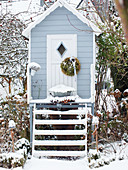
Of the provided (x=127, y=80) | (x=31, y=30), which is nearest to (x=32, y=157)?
(x=31, y=30)

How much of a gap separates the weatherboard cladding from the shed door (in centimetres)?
9

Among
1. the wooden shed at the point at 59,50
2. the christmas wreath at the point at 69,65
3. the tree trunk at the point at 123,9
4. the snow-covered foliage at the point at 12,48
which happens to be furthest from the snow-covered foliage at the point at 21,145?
the tree trunk at the point at 123,9

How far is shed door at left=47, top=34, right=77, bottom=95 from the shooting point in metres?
5.80

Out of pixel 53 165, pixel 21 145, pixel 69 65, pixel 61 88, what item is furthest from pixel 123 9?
pixel 69 65

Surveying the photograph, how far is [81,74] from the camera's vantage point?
5.78 metres

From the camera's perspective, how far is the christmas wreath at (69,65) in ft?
18.5

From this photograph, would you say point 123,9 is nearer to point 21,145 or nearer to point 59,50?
point 21,145

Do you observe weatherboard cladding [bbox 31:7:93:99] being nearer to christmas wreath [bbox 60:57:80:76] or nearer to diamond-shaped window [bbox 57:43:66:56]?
christmas wreath [bbox 60:57:80:76]

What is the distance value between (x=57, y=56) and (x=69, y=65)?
→ 41 cm

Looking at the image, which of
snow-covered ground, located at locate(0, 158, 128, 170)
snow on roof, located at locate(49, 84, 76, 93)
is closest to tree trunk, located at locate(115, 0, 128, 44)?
snow-covered ground, located at locate(0, 158, 128, 170)

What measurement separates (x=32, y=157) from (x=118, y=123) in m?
2.26

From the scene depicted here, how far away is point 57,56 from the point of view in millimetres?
5840

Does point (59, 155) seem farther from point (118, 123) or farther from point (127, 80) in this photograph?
point (127, 80)

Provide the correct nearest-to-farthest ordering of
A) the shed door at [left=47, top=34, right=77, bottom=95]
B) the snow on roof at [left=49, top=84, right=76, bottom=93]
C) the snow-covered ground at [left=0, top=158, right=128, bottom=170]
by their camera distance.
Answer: the snow-covered ground at [left=0, top=158, right=128, bottom=170] < the snow on roof at [left=49, top=84, right=76, bottom=93] < the shed door at [left=47, top=34, right=77, bottom=95]
